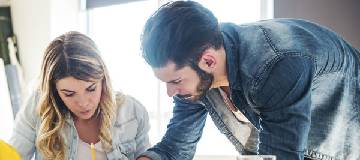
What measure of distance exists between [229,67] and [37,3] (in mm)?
2560

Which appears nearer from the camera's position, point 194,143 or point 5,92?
point 194,143

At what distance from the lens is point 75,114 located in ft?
4.88

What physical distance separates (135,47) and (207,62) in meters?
2.29

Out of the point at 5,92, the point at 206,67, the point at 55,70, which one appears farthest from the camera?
the point at 5,92

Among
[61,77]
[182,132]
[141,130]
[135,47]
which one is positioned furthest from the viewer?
[135,47]

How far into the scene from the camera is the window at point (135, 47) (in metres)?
2.80

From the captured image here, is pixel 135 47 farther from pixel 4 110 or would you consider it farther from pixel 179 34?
pixel 179 34

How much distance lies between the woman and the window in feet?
4.40

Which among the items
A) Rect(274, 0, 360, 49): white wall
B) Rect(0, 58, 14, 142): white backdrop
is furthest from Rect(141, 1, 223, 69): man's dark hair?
Rect(0, 58, 14, 142): white backdrop

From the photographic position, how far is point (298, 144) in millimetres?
802

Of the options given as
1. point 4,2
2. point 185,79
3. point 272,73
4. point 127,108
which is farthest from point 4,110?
point 272,73

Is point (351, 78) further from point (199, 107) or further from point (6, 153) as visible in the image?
point (6, 153)

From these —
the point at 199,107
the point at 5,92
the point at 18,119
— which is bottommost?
the point at 5,92

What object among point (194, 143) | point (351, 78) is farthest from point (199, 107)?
point (351, 78)
